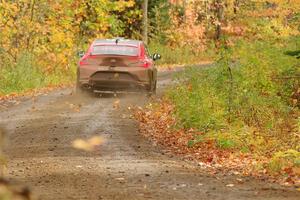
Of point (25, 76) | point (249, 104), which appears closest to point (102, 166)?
point (249, 104)

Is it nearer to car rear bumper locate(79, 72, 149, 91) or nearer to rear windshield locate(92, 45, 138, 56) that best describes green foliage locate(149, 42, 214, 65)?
rear windshield locate(92, 45, 138, 56)

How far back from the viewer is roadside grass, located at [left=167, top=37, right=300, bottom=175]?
1171cm

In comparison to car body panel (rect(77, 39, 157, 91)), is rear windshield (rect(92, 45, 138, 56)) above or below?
above

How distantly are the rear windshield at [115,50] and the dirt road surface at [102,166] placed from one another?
351 cm

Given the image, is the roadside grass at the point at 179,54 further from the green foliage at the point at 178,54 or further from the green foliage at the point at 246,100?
the green foliage at the point at 246,100

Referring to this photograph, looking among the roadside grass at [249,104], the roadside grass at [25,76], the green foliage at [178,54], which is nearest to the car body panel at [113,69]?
the roadside grass at [249,104]

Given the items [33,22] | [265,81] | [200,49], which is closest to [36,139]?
[265,81]

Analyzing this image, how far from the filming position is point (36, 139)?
1276 centimetres

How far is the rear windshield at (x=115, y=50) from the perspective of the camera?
2011cm

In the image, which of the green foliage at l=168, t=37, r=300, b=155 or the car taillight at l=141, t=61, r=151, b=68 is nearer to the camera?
the green foliage at l=168, t=37, r=300, b=155

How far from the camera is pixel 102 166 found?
32.2 ft

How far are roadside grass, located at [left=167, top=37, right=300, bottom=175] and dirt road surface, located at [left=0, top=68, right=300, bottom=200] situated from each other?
1156mm

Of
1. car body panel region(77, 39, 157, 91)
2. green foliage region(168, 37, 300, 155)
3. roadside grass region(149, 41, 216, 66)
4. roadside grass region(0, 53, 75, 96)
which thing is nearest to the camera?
green foliage region(168, 37, 300, 155)

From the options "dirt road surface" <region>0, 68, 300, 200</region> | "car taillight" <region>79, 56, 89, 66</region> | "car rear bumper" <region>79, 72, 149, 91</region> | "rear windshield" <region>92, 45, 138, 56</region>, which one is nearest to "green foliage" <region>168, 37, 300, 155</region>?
"car rear bumper" <region>79, 72, 149, 91</region>
